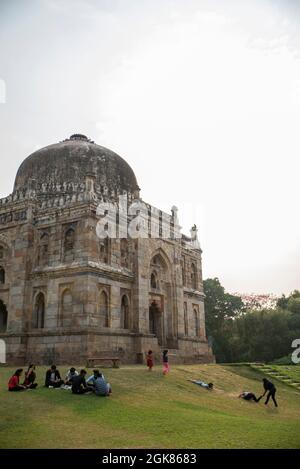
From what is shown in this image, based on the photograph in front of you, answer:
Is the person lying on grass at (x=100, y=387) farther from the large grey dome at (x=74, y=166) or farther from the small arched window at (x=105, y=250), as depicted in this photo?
the large grey dome at (x=74, y=166)

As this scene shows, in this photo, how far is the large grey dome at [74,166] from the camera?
2498 centimetres

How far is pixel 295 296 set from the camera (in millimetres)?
47125

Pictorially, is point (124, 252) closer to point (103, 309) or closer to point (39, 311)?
point (103, 309)

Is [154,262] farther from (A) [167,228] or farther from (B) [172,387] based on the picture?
(B) [172,387]

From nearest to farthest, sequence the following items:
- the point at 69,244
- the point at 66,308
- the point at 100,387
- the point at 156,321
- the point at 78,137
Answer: the point at 100,387
the point at 66,308
the point at 69,244
the point at 156,321
the point at 78,137

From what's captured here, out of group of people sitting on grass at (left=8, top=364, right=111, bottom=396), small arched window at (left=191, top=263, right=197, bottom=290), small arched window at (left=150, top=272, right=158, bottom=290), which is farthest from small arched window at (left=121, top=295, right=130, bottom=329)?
group of people sitting on grass at (left=8, top=364, right=111, bottom=396)

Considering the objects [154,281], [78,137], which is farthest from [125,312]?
[78,137]

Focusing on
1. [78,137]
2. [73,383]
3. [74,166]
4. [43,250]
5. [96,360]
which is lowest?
[73,383]

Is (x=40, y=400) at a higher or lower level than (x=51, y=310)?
lower

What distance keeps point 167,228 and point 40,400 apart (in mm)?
15932

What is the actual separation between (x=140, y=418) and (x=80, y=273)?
10.5m

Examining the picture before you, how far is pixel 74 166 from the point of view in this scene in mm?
25125

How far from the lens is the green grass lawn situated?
311 inches
